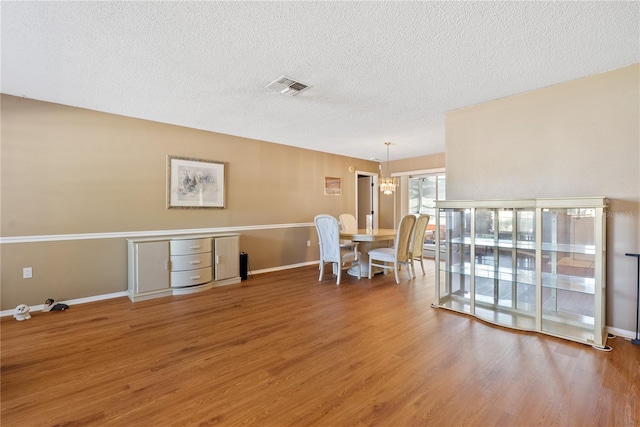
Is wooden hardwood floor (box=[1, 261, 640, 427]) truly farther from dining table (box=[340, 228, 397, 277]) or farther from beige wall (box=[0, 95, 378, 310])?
dining table (box=[340, 228, 397, 277])

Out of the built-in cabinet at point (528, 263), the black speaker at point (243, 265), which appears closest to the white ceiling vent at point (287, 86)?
the built-in cabinet at point (528, 263)

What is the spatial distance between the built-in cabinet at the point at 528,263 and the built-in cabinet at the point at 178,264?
9.86 ft

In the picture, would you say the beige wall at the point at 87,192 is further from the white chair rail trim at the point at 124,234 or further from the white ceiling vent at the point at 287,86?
the white ceiling vent at the point at 287,86

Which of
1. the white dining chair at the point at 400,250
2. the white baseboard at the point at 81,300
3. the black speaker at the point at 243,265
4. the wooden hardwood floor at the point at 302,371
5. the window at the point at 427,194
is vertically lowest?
the wooden hardwood floor at the point at 302,371

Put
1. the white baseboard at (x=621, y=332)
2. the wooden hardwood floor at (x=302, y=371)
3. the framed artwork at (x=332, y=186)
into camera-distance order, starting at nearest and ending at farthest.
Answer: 1. the wooden hardwood floor at (x=302, y=371)
2. the white baseboard at (x=621, y=332)
3. the framed artwork at (x=332, y=186)

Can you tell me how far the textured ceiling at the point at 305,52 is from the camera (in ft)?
5.92

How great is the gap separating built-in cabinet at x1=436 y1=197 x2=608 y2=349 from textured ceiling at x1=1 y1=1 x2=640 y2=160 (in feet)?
3.99

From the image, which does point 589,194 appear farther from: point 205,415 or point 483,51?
point 205,415

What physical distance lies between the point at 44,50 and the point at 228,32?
5.02 feet

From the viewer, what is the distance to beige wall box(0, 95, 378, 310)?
123 inches

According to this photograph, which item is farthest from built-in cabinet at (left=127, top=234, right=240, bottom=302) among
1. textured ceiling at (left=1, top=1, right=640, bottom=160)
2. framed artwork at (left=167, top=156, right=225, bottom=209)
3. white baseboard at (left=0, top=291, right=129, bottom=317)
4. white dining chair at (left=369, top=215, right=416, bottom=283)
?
white dining chair at (left=369, top=215, right=416, bottom=283)

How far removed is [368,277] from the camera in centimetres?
470

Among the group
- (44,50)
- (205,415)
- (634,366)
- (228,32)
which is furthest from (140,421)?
(634,366)

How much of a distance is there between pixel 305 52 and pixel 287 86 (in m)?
0.63
